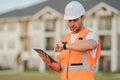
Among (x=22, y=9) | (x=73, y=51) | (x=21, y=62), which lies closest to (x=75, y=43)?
(x=73, y=51)

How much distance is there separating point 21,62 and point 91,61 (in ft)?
164

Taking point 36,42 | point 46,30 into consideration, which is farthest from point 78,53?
point 36,42

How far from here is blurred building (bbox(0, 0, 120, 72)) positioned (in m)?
46.5

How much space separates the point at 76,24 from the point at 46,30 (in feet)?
156

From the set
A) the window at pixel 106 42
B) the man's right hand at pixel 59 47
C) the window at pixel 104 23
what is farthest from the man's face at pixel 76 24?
the window at pixel 104 23

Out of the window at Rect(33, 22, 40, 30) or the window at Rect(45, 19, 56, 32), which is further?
the window at Rect(33, 22, 40, 30)

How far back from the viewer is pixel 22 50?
54.4m

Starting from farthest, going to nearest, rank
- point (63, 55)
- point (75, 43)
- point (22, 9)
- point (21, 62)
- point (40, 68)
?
point (22, 9), point (21, 62), point (40, 68), point (63, 55), point (75, 43)

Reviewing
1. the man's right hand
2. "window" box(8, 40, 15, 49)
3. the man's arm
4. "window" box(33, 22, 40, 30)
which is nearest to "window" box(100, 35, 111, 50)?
"window" box(33, 22, 40, 30)

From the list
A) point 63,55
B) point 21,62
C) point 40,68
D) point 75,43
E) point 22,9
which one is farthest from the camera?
point 22,9

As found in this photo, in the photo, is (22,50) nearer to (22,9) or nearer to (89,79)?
(22,9)

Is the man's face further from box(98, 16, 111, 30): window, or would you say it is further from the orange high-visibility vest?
box(98, 16, 111, 30): window

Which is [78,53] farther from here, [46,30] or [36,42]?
[36,42]

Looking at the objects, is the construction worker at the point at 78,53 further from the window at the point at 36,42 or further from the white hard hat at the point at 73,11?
the window at the point at 36,42
